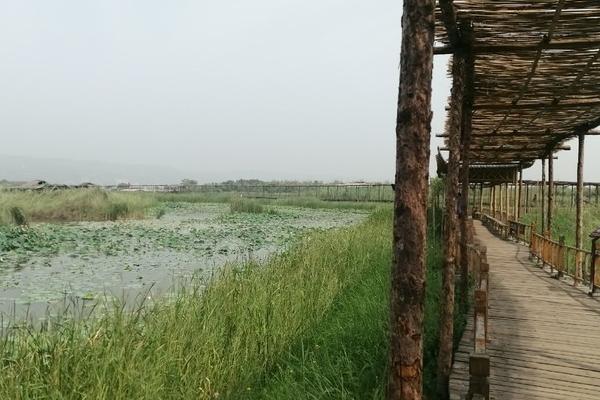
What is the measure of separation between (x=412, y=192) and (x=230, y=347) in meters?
2.86

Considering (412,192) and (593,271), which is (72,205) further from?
(412,192)

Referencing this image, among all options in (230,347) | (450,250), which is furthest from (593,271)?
(230,347)

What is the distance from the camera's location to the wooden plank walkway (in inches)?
151

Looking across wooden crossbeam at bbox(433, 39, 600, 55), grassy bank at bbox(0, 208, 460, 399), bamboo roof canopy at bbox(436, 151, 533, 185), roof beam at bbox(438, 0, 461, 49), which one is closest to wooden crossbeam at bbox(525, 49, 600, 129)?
wooden crossbeam at bbox(433, 39, 600, 55)

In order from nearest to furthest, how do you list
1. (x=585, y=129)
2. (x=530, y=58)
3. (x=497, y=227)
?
1. (x=530, y=58)
2. (x=585, y=129)
3. (x=497, y=227)

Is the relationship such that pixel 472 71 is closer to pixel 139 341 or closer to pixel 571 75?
pixel 571 75

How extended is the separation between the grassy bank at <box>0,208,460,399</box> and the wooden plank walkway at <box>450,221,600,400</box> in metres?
0.61

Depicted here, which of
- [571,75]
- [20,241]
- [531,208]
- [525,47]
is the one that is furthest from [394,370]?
[531,208]

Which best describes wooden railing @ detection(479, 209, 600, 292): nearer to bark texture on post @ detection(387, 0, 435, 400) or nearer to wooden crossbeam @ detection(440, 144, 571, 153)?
wooden crossbeam @ detection(440, 144, 571, 153)

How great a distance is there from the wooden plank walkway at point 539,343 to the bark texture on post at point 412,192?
1635 millimetres

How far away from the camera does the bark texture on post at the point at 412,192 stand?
226cm

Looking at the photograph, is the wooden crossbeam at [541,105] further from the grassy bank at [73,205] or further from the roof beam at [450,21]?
the grassy bank at [73,205]

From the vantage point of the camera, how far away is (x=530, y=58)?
16.4 feet

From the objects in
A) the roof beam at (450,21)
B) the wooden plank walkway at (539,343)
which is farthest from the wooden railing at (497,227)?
the roof beam at (450,21)
